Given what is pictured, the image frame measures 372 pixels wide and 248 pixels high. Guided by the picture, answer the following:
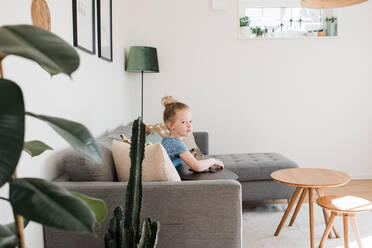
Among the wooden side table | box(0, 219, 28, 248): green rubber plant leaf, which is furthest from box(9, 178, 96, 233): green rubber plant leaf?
the wooden side table

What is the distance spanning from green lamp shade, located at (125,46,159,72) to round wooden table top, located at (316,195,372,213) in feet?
7.45

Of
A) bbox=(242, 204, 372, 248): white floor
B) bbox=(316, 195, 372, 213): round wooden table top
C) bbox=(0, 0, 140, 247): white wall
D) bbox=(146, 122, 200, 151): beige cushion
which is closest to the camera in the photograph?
bbox=(0, 0, 140, 247): white wall

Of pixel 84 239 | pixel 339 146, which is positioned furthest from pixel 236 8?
pixel 84 239

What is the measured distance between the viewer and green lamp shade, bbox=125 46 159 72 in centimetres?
379

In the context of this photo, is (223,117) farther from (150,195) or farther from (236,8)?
(150,195)

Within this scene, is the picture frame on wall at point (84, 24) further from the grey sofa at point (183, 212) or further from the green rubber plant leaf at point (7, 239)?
the green rubber plant leaf at point (7, 239)

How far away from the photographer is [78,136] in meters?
0.67

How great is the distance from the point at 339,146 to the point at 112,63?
9.25ft

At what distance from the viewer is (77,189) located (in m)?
1.61

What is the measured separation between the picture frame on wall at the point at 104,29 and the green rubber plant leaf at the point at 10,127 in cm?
221

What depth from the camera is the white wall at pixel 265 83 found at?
13.7 feet

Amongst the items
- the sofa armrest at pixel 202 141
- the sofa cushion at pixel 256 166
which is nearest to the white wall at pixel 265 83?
the sofa armrest at pixel 202 141

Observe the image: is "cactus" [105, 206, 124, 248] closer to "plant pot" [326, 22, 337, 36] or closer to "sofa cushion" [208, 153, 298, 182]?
"sofa cushion" [208, 153, 298, 182]

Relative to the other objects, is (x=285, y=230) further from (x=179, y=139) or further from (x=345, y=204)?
(x=179, y=139)
